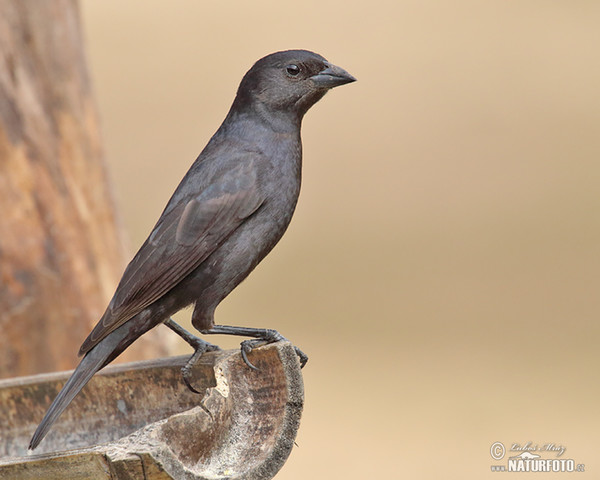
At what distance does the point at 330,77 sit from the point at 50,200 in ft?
7.67

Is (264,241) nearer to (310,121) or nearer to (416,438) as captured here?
(416,438)

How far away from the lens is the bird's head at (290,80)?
3.63m

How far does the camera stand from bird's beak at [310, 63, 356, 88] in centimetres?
361

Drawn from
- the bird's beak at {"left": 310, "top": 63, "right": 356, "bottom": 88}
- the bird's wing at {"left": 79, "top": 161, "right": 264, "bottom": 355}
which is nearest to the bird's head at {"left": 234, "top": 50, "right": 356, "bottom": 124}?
the bird's beak at {"left": 310, "top": 63, "right": 356, "bottom": 88}

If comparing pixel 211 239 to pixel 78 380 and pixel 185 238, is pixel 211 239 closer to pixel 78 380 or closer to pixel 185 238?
pixel 185 238

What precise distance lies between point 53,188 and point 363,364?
556cm

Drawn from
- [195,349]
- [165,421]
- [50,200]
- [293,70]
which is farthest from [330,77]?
[50,200]

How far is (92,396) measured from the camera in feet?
11.3

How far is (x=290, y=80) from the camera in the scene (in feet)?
12.0

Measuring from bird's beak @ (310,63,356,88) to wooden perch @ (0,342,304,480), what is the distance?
1.10 meters

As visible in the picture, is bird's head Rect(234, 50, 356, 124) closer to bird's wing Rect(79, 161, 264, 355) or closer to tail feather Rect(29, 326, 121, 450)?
bird's wing Rect(79, 161, 264, 355)

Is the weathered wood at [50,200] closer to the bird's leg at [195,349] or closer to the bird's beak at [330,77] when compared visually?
the bird's leg at [195,349]

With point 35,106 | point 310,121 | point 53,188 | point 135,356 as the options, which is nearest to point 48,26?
point 35,106

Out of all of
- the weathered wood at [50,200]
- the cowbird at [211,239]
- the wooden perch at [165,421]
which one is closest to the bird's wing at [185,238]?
the cowbird at [211,239]
